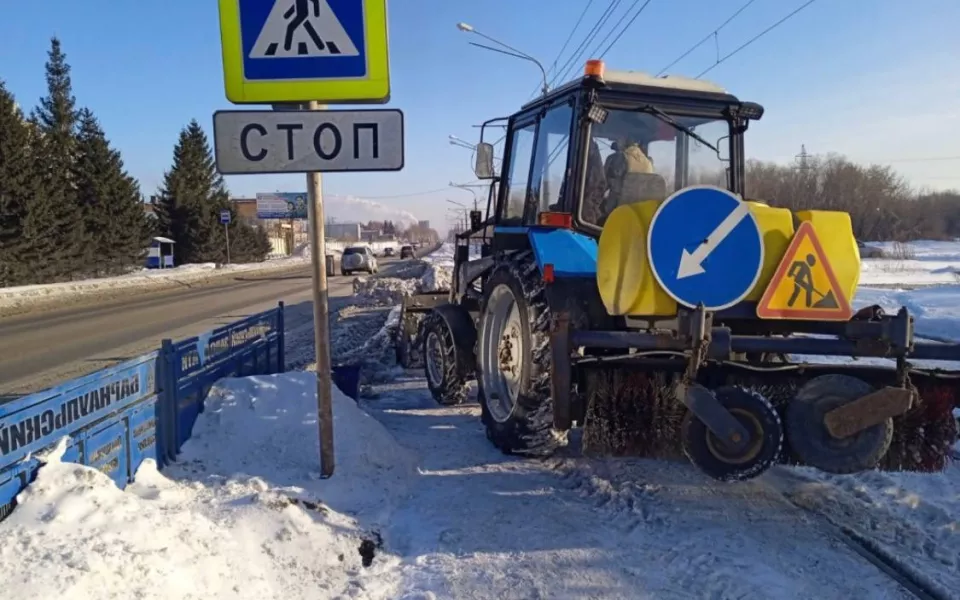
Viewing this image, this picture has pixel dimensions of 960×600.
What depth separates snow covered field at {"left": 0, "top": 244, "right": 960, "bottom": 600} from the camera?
9.82 ft

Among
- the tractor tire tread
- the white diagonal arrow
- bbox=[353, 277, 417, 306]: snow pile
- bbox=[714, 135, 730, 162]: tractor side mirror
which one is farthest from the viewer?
bbox=[353, 277, 417, 306]: snow pile

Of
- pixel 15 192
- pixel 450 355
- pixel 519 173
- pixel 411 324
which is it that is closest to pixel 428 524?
pixel 450 355

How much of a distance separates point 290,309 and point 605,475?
1461 cm

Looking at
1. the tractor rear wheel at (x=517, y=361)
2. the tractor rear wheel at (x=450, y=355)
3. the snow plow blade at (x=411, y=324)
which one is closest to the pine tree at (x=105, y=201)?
the snow plow blade at (x=411, y=324)

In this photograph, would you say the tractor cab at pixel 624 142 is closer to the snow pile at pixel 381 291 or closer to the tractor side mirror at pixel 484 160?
the tractor side mirror at pixel 484 160

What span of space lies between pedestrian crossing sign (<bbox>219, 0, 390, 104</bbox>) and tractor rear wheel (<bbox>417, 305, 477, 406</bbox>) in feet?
9.96

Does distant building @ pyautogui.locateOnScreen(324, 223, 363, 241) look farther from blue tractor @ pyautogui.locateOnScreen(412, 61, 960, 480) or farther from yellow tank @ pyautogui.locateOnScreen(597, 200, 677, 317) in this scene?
yellow tank @ pyautogui.locateOnScreen(597, 200, 677, 317)

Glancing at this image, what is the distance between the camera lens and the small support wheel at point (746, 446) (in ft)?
11.1

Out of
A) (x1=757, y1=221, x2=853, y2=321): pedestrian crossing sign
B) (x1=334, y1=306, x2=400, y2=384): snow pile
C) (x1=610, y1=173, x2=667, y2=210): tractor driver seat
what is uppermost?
(x1=610, y1=173, x2=667, y2=210): tractor driver seat

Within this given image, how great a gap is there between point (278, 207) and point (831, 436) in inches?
2860

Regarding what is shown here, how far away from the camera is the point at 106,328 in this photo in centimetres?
1464

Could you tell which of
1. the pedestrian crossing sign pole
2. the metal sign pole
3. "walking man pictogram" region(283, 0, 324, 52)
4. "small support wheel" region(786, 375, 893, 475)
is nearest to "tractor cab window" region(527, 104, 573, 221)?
the pedestrian crossing sign pole

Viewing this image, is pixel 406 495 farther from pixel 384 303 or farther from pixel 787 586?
pixel 384 303

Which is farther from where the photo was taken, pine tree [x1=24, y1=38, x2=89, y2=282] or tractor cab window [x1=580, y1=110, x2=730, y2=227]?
pine tree [x1=24, y1=38, x2=89, y2=282]
